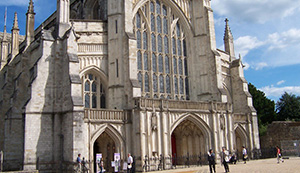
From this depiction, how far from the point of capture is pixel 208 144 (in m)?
25.8

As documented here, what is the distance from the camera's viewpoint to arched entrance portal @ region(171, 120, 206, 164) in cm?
2642

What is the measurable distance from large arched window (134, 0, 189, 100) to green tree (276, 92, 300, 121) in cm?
2256

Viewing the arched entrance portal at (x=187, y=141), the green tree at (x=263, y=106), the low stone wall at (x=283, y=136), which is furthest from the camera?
the green tree at (x=263, y=106)

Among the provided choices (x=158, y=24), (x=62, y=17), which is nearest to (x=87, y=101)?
(x=62, y=17)

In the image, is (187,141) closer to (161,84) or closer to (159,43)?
(161,84)

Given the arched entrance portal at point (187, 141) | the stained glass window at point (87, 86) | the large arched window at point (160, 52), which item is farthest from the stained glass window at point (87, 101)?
the arched entrance portal at point (187, 141)

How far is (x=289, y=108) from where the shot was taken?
46.2 metres

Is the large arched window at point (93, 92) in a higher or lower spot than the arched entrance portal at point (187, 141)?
higher

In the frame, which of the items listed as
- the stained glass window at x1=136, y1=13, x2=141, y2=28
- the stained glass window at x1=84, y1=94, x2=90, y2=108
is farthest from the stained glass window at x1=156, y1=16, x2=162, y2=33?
the stained glass window at x1=84, y1=94, x2=90, y2=108

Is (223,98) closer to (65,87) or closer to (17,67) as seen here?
(65,87)

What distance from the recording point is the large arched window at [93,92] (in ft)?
81.1

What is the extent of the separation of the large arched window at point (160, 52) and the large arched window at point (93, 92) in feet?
11.2

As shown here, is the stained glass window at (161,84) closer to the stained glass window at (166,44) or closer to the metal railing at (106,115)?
the stained glass window at (166,44)

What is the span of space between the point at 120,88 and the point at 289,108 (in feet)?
101
